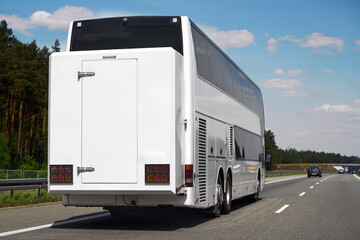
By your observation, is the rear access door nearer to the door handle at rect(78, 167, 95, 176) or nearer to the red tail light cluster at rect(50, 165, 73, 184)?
the door handle at rect(78, 167, 95, 176)

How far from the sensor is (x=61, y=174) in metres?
9.38

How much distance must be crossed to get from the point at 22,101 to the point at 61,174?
50.6m

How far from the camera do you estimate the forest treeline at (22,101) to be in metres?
54.6

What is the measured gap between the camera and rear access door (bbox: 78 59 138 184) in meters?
9.23

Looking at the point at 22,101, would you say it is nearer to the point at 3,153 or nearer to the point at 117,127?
the point at 3,153

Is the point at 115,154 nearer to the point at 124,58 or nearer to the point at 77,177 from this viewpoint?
the point at 77,177

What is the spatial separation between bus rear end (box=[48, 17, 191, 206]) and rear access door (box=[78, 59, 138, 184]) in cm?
2

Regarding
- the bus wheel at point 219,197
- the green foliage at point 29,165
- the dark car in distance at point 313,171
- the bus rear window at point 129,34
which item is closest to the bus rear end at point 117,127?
the bus rear window at point 129,34

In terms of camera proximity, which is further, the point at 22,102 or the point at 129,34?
the point at 22,102

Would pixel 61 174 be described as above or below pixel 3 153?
below

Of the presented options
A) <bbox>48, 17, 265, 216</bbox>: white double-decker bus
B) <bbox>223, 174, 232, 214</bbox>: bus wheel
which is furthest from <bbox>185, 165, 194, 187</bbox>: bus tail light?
<bbox>223, 174, 232, 214</bbox>: bus wheel

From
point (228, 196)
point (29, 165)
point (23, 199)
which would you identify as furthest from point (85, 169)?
point (29, 165)

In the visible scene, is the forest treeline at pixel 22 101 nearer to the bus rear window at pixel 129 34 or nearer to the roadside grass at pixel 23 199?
the roadside grass at pixel 23 199

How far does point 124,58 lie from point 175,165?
6.80 ft
